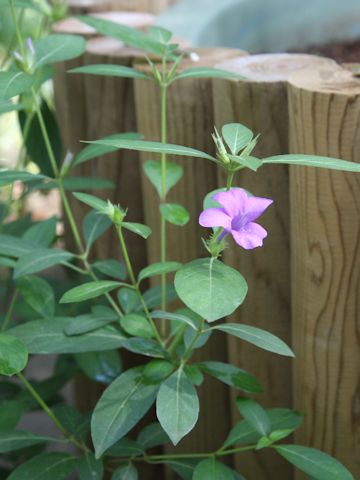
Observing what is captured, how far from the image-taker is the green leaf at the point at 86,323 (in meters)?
1.73

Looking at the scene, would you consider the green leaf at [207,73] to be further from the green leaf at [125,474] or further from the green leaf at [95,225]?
the green leaf at [125,474]

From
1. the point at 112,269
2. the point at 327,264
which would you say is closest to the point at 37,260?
the point at 112,269

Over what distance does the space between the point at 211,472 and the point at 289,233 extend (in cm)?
58

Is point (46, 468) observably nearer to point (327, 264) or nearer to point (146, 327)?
point (146, 327)

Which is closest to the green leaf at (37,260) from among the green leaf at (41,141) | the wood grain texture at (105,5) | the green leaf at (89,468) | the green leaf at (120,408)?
the green leaf at (120,408)

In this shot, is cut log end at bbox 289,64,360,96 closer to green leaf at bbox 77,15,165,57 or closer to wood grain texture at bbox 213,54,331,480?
wood grain texture at bbox 213,54,331,480

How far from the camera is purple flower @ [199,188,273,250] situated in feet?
4.28

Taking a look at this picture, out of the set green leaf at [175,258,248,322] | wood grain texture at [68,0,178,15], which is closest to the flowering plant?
green leaf at [175,258,248,322]

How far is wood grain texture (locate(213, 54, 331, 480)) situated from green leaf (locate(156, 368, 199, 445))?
53 centimetres

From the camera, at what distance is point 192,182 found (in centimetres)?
217

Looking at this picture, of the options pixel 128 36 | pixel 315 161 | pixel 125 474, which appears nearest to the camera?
pixel 315 161

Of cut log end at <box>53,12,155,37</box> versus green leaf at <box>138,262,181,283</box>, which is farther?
cut log end at <box>53,12,155,37</box>

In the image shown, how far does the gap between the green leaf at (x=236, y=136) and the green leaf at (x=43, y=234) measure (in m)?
0.62

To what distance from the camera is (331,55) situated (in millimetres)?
2715
